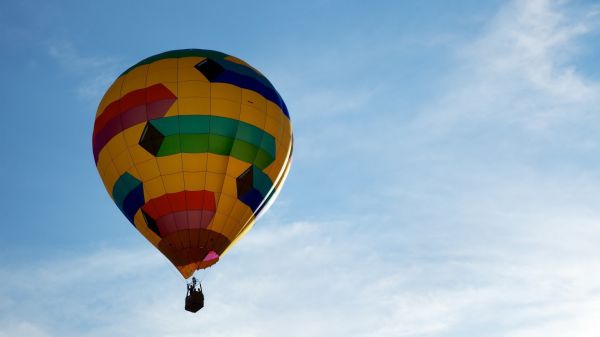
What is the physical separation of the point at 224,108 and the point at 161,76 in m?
2.25

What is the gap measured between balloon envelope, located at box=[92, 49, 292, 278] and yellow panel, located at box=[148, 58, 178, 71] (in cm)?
3

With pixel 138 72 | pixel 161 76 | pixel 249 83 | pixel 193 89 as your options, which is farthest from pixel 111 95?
pixel 249 83

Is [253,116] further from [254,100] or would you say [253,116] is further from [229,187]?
[229,187]

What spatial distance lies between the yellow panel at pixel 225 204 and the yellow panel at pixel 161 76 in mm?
3933

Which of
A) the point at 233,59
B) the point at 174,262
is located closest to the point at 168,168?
the point at 174,262

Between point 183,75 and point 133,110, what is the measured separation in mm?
1834

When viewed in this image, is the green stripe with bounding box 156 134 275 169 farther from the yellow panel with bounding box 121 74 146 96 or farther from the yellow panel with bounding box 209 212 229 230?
the yellow panel with bounding box 121 74 146 96

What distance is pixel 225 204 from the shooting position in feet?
80.1

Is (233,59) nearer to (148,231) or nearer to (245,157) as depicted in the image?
(245,157)

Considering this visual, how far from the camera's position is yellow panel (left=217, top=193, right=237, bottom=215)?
958 inches

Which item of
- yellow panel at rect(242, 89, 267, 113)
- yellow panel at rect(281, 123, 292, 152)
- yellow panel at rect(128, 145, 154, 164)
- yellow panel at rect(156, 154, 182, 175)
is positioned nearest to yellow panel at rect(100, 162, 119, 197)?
yellow panel at rect(128, 145, 154, 164)

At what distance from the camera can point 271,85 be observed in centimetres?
2720

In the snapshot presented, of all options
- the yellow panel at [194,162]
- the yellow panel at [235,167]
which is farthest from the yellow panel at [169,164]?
the yellow panel at [235,167]

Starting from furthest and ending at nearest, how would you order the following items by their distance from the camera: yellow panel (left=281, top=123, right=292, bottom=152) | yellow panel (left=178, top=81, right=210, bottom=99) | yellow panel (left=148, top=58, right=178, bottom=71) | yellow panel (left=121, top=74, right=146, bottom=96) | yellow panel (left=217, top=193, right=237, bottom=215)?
yellow panel (left=281, top=123, right=292, bottom=152) → yellow panel (left=148, top=58, right=178, bottom=71) → yellow panel (left=121, top=74, right=146, bottom=96) → yellow panel (left=178, top=81, right=210, bottom=99) → yellow panel (left=217, top=193, right=237, bottom=215)
